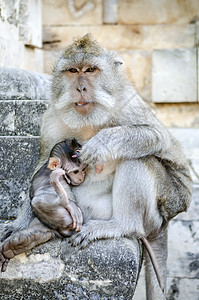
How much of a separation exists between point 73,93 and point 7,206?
1.60 metres

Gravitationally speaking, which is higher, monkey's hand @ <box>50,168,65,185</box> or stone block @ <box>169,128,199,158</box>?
stone block @ <box>169,128,199,158</box>

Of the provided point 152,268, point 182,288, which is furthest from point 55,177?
point 182,288

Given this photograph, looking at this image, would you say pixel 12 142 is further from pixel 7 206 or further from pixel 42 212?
pixel 42 212

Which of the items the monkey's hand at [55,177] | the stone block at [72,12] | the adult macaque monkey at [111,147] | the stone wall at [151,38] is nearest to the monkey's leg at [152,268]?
the adult macaque monkey at [111,147]

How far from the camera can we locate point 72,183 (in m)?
4.30

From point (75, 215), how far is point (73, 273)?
1.45 feet

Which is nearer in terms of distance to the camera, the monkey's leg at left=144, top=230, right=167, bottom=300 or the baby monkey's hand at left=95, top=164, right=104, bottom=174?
the baby monkey's hand at left=95, top=164, right=104, bottom=174

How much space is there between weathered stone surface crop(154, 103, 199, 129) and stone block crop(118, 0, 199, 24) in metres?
1.48

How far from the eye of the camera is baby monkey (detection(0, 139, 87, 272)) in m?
3.82

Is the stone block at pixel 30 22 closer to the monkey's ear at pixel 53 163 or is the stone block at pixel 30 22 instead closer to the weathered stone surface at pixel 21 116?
the weathered stone surface at pixel 21 116

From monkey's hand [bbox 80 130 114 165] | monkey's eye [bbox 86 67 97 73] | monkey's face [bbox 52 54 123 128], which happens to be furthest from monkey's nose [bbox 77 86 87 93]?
monkey's hand [bbox 80 130 114 165]

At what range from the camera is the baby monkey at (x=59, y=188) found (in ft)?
12.7

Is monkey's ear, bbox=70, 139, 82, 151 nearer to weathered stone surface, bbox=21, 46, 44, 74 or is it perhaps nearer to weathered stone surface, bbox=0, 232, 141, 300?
weathered stone surface, bbox=0, 232, 141, 300

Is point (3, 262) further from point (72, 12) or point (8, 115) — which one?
point (72, 12)
